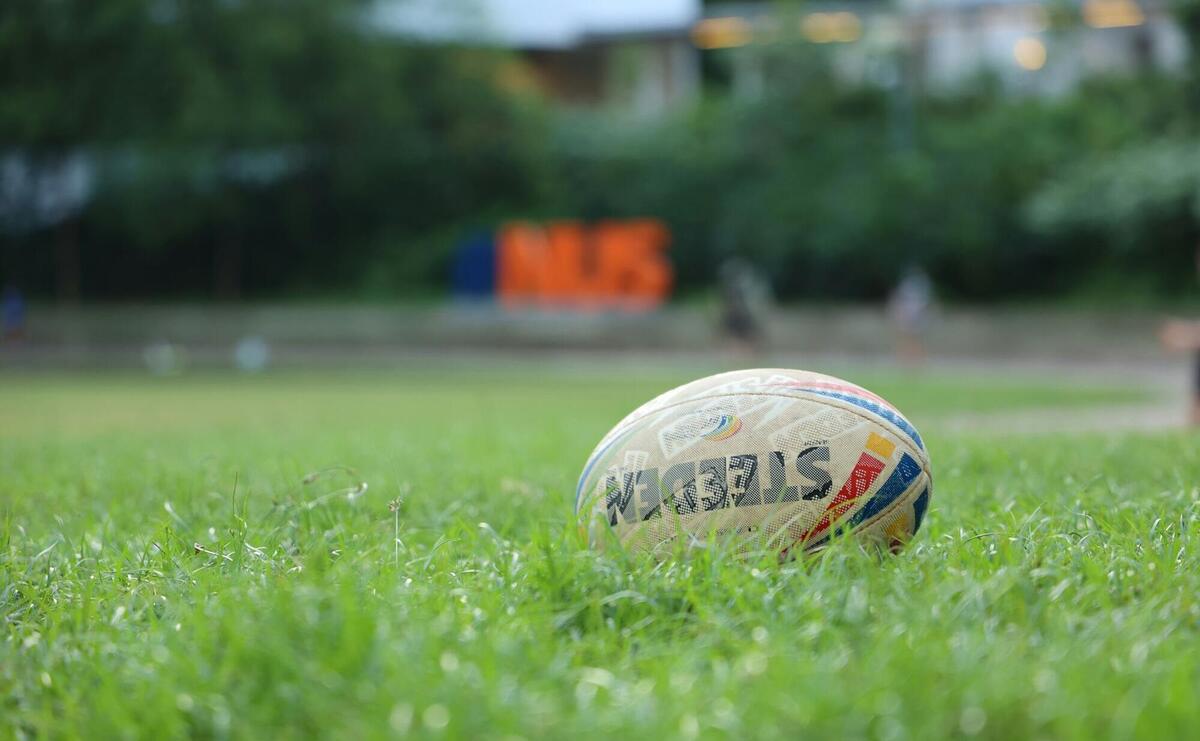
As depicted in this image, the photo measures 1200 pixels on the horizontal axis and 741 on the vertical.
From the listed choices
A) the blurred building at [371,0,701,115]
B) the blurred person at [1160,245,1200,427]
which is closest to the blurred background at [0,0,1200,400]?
the blurred building at [371,0,701,115]

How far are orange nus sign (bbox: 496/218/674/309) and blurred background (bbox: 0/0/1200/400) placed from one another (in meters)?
0.10

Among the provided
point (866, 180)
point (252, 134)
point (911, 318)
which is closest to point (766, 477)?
point (911, 318)

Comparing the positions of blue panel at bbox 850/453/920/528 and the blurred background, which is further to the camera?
the blurred background

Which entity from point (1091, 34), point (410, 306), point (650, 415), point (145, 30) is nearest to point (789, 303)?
point (410, 306)

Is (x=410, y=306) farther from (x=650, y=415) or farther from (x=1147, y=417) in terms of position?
(x=650, y=415)

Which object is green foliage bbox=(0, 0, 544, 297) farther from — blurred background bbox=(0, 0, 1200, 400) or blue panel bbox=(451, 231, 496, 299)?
blue panel bbox=(451, 231, 496, 299)

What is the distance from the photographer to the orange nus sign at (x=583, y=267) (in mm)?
38438

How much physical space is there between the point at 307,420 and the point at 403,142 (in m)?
28.0

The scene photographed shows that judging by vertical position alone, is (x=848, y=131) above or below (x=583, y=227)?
above

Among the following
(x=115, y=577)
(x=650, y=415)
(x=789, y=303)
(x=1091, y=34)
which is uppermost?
(x=1091, y=34)

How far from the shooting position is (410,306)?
131 ft

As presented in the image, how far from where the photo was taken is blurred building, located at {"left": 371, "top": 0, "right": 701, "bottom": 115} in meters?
50.8

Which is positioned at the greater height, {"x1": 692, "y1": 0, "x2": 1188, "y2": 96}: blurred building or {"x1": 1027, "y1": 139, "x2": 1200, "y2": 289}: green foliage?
{"x1": 692, "y1": 0, "x2": 1188, "y2": 96}: blurred building

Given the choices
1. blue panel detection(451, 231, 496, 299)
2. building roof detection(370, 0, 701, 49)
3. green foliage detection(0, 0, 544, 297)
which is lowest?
blue panel detection(451, 231, 496, 299)
